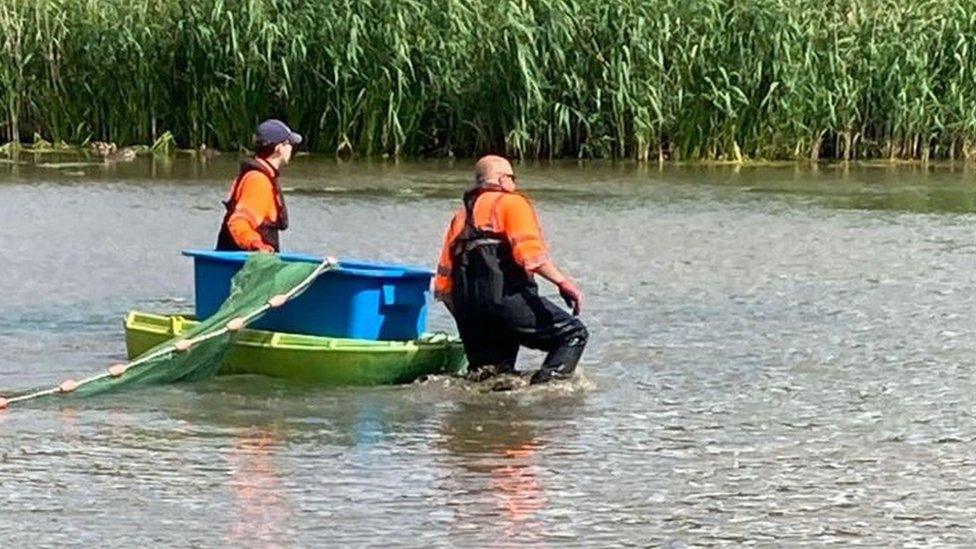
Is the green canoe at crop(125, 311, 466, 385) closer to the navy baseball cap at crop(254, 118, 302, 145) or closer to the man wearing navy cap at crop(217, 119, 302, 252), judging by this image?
the man wearing navy cap at crop(217, 119, 302, 252)

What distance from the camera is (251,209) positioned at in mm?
11492

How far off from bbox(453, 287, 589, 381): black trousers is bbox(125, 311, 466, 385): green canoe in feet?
0.69

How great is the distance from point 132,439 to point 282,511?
157 cm

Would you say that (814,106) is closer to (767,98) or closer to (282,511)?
(767,98)

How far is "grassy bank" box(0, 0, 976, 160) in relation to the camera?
2617 centimetres

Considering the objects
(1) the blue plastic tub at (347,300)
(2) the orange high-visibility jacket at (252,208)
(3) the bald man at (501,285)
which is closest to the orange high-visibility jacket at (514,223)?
(3) the bald man at (501,285)

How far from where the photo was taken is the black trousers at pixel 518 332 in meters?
10.7

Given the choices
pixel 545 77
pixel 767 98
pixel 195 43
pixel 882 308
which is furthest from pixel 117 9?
pixel 882 308

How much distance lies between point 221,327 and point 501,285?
4.74 feet

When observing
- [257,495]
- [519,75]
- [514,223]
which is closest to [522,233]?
[514,223]

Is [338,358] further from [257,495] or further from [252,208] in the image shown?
[257,495]

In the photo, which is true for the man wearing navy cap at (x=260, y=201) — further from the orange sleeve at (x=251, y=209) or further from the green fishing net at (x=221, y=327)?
the green fishing net at (x=221, y=327)

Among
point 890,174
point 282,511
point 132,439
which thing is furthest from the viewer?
point 890,174

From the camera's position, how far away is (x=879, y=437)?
999 cm
